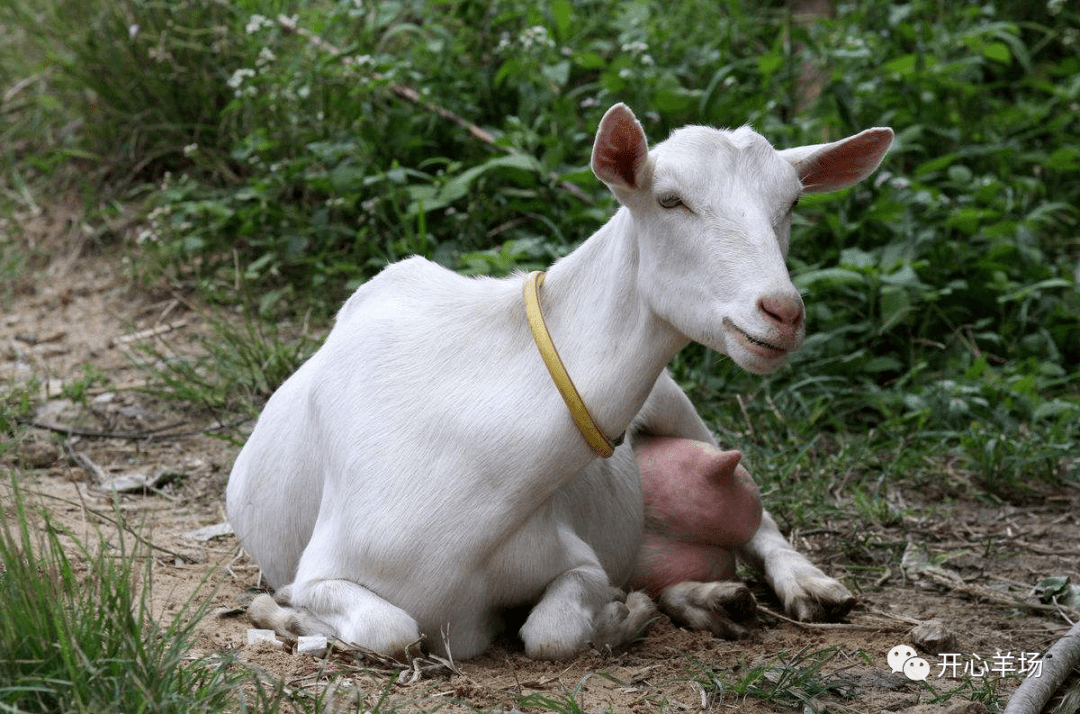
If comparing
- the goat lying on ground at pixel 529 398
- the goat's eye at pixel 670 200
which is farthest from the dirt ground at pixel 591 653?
the goat's eye at pixel 670 200

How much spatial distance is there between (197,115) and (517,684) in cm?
467

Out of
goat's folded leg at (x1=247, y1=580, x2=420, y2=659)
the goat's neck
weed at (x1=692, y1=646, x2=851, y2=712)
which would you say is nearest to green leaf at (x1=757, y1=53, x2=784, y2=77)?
the goat's neck

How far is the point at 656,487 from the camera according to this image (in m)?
3.67

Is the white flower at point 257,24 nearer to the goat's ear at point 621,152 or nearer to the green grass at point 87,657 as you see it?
the goat's ear at point 621,152

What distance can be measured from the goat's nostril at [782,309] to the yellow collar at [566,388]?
47 cm

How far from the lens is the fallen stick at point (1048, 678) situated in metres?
2.76

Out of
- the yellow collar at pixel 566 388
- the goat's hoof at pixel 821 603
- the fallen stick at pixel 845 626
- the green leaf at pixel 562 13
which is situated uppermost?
the green leaf at pixel 562 13

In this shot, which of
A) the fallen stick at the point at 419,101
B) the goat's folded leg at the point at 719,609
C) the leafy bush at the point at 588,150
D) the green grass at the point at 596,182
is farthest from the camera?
the fallen stick at the point at 419,101

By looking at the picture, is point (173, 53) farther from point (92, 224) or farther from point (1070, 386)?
point (1070, 386)

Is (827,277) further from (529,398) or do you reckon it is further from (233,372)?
(529,398)

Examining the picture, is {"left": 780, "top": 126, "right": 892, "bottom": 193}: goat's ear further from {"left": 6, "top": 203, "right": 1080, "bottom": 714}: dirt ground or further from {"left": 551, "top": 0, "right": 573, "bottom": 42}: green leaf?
{"left": 551, "top": 0, "right": 573, "bottom": 42}: green leaf

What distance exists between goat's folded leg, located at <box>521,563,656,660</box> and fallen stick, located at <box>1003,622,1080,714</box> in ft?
2.86

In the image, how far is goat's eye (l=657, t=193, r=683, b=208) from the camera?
109 inches

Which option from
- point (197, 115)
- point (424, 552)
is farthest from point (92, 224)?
point (424, 552)
